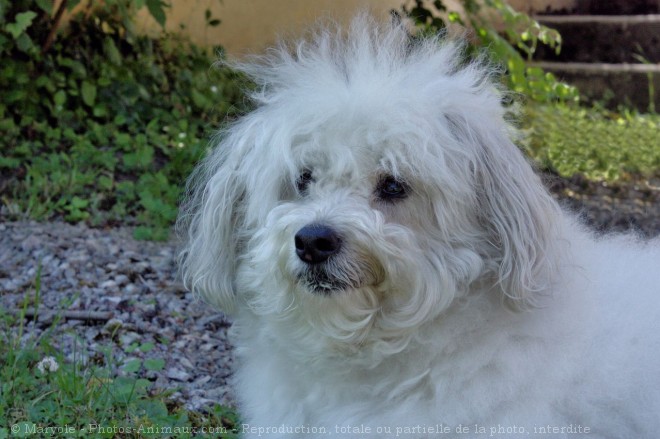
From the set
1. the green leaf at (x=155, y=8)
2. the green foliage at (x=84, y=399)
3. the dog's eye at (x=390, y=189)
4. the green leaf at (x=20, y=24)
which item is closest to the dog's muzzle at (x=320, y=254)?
the dog's eye at (x=390, y=189)

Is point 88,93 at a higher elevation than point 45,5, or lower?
lower

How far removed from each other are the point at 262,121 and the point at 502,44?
8.15 ft

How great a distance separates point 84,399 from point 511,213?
4.73ft

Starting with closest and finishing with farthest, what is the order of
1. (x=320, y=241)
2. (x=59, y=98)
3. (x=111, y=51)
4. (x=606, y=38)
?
(x=320, y=241), (x=59, y=98), (x=111, y=51), (x=606, y=38)

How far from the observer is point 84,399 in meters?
2.83

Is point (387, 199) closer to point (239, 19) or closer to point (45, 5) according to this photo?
point (45, 5)

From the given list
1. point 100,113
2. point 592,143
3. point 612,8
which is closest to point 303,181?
point 100,113

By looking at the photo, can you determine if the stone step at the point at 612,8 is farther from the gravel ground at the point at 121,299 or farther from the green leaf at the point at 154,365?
the green leaf at the point at 154,365

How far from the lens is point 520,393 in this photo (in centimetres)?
216

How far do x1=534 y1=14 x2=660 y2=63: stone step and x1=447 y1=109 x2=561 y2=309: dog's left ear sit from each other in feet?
18.9

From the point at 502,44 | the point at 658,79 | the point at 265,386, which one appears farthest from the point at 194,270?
the point at 658,79

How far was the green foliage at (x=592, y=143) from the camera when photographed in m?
5.66

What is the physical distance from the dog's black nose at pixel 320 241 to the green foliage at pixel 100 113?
2.46 metres

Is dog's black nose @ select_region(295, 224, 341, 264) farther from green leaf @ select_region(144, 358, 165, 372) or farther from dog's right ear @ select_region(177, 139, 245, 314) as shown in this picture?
green leaf @ select_region(144, 358, 165, 372)
